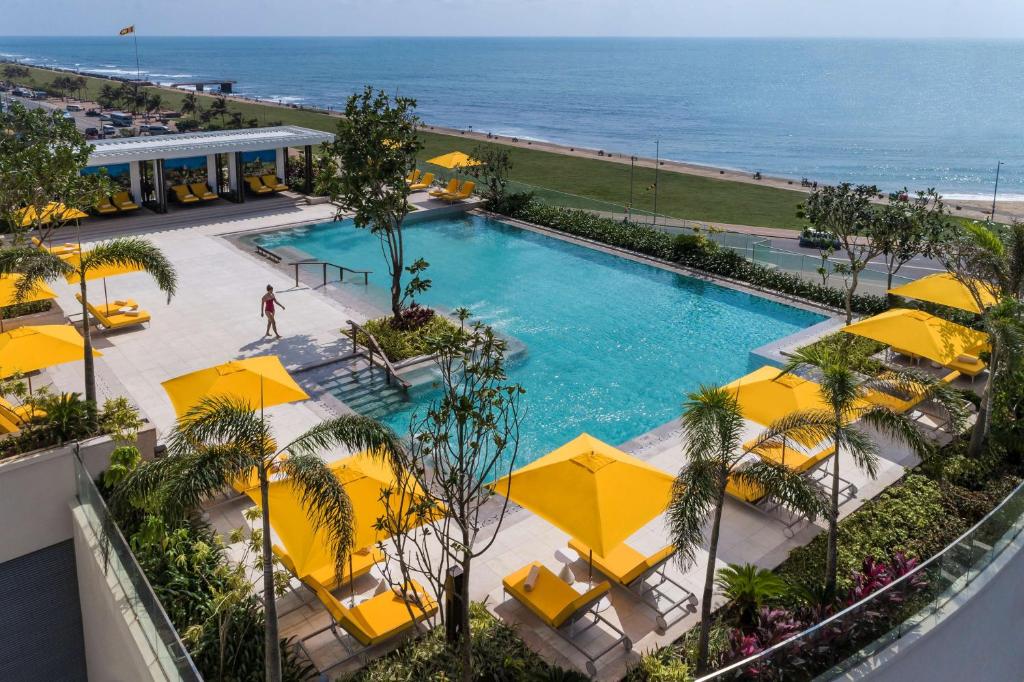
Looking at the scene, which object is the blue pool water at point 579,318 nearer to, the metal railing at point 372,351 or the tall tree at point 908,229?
the metal railing at point 372,351

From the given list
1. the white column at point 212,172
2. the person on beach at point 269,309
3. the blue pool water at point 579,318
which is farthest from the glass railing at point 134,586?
the white column at point 212,172

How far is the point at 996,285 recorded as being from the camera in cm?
1588

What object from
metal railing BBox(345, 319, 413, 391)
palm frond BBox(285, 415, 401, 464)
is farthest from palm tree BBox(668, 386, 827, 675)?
metal railing BBox(345, 319, 413, 391)

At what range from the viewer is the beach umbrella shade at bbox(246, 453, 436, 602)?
32.8 ft

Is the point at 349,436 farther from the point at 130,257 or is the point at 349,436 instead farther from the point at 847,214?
the point at 847,214

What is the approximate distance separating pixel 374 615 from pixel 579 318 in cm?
1347

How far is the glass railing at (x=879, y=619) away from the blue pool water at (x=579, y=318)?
7.04m

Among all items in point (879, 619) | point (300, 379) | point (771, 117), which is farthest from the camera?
point (771, 117)

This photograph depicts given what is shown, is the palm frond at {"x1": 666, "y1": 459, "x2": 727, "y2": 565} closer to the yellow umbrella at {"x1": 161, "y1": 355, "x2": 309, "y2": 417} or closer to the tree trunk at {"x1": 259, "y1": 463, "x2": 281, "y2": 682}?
the tree trunk at {"x1": 259, "y1": 463, "x2": 281, "y2": 682}

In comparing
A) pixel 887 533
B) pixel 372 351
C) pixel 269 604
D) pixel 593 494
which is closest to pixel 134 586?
pixel 269 604

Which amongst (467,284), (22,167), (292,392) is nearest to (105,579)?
(292,392)

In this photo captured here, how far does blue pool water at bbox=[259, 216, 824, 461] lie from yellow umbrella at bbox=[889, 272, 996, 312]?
3.80m

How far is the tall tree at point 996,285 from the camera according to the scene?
13.5 meters

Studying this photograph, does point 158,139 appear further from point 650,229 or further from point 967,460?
point 967,460
